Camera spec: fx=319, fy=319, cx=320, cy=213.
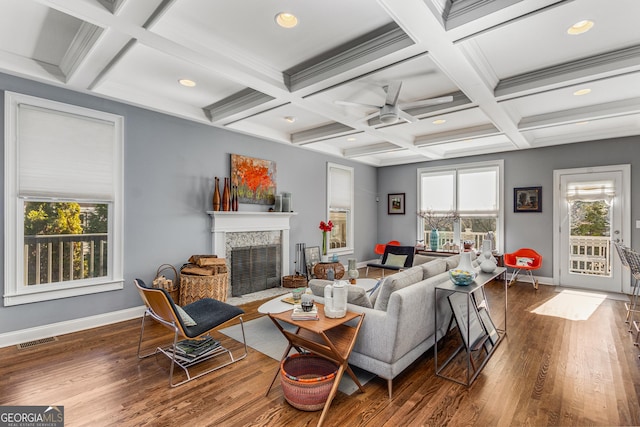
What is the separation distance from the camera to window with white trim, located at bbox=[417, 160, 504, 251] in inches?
260

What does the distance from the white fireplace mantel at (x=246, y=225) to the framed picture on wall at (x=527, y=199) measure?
14.3 ft

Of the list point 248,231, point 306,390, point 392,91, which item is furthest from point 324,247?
point 306,390

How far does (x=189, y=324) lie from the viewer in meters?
2.61

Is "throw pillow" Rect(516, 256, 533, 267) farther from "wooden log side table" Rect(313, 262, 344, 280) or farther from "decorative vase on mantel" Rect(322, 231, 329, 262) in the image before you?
"decorative vase on mantel" Rect(322, 231, 329, 262)

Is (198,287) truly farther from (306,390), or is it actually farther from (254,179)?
(306,390)

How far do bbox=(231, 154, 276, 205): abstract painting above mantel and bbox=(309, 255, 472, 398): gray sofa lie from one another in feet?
9.23

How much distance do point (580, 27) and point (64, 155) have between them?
494 cm

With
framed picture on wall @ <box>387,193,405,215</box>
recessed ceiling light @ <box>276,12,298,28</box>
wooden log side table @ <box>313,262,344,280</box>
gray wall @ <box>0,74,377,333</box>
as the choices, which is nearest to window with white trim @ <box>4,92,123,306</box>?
gray wall @ <box>0,74,377,333</box>

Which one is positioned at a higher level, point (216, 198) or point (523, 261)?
point (216, 198)

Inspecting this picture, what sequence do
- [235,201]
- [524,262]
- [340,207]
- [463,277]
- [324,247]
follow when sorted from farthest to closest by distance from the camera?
[340,207], [324,247], [524,262], [235,201], [463,277]

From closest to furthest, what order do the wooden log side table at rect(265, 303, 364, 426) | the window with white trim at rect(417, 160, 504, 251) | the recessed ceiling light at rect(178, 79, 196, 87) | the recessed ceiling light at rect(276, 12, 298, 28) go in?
the wooden log side table at rect(265, 303, 364, 426)
the recessed ceiling light at rect(276, 12, 298, 28)
the recessed ceiling light at rect(178, 79, 196, 87)
the window with white trim at rect(417, 160, 504, 251)

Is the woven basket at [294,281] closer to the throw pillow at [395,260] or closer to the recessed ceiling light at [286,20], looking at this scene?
the throw pillow at [395,260]

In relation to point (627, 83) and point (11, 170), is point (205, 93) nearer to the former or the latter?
point (11, 170)

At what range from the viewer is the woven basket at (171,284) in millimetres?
3990
